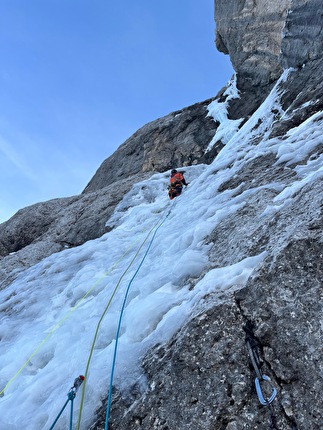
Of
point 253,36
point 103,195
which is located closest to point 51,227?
point 103,195

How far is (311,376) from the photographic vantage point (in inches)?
114

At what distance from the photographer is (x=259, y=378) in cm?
303

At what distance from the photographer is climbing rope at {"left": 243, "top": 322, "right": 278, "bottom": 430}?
283 centimetres

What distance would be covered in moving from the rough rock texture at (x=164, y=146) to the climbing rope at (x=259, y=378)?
15.7 metres

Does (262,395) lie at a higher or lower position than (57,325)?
lower

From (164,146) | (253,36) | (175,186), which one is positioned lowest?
(175,186)

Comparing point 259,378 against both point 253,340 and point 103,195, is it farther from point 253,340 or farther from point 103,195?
point 103,195

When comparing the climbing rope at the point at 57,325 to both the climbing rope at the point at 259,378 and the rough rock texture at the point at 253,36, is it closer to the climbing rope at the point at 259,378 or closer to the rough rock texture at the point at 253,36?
the climbing rope at the point at 259,378

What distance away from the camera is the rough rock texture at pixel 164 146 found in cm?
1997

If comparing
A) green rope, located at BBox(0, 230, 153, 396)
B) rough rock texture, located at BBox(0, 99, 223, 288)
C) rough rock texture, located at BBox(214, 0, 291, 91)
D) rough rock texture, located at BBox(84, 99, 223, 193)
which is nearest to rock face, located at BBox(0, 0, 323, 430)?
green rope, located at BBox(0, 230, 153, 396)

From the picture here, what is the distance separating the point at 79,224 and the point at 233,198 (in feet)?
23.9

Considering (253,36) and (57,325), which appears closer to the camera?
(57,325)

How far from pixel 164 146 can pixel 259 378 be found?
61.6ft

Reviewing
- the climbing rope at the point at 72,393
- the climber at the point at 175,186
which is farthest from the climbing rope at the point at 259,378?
the climber at the point at 175,186
